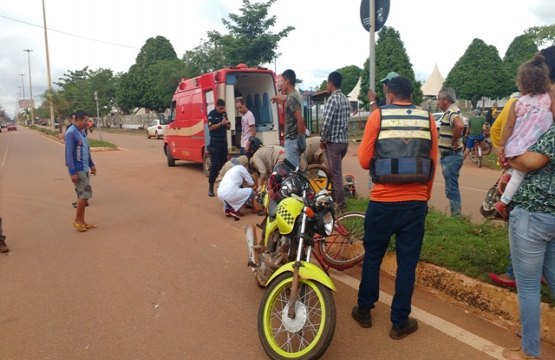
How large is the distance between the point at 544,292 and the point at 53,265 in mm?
5084

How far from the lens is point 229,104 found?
996cm

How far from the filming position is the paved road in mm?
3168

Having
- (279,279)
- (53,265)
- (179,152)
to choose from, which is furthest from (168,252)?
(179,152)

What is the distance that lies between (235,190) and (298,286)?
4056 mm

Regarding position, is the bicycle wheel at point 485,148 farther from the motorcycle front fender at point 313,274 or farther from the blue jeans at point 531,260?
the motorcycle front fender at point 313,274

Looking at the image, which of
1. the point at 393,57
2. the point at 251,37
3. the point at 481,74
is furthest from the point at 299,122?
the point at 481,74

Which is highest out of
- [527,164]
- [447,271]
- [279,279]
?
[527,164]

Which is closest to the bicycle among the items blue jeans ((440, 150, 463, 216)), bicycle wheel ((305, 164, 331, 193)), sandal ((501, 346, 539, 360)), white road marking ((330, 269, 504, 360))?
blue jeans ((440, 150, 463, 216))

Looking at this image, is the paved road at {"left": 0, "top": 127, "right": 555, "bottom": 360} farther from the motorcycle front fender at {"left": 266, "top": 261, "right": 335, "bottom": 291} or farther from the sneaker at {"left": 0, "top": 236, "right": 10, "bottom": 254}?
the motorcycle front fender at {"left": 266, "top": 261, "right": 335, "bottom": 291}

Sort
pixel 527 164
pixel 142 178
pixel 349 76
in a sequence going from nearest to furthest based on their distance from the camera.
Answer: pixel 527 164 < pixel 142 178 < pixel 349 76

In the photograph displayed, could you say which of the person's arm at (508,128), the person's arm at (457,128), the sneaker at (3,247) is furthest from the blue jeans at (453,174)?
the sneaker at (3,247)

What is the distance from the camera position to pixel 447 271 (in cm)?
398

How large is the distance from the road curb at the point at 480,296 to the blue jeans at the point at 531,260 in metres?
0.49

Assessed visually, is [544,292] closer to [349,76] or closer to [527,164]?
[527,164]
